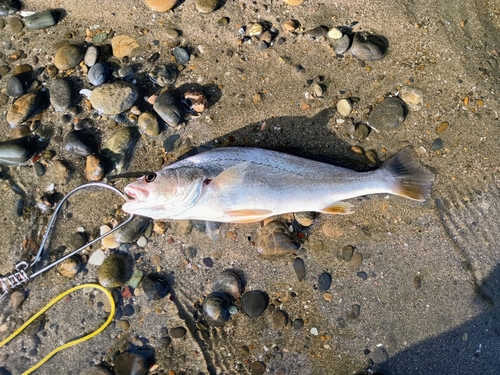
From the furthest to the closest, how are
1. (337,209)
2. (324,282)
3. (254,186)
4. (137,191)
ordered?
1. (324,282)
2. (337,209)
3. (254,186)
4. (137,191)

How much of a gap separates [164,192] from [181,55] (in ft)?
5.47

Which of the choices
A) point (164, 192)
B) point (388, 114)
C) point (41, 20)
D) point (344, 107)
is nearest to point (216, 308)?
point (164, 192)

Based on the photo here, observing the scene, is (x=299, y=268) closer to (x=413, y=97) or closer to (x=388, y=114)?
(x=388, y=114)

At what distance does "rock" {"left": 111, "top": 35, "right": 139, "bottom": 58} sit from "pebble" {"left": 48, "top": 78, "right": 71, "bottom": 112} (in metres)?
0.69

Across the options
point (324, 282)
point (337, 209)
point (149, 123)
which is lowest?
point (324, 282)

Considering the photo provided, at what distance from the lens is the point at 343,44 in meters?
3.65

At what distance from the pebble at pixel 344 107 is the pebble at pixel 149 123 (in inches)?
81.5

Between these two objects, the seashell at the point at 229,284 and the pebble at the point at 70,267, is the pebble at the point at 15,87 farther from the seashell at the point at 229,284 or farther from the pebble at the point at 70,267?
the seashell at the point at 229,284

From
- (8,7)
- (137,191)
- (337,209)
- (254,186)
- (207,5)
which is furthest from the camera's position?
(8,7)

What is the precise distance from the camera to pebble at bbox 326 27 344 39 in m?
3.67

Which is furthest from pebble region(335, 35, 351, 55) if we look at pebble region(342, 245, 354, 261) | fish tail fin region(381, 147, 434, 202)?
pebble region(342, 245, 354, 261)

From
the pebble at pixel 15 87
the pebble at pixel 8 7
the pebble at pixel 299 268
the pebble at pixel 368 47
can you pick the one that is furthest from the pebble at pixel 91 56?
the pebble at pixel 299 268

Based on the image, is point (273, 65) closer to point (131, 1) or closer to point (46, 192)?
point (131, 1)

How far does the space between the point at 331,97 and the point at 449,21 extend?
64.5 inches
